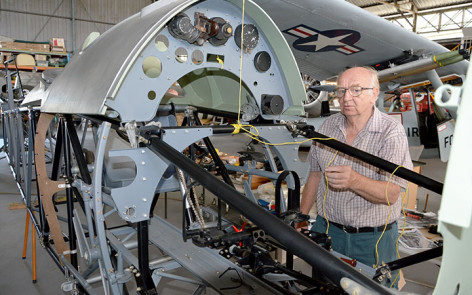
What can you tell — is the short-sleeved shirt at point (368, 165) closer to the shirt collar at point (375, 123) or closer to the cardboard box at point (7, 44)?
the shirt collar at point (375, 123)

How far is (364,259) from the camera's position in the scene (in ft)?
8.14

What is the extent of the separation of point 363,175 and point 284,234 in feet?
4.44

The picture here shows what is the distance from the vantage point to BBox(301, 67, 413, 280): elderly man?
2252 millimetres

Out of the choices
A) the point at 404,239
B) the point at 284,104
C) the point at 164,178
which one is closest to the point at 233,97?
the point at 284,104

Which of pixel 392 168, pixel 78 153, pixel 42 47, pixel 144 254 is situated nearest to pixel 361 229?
pixel 392 168

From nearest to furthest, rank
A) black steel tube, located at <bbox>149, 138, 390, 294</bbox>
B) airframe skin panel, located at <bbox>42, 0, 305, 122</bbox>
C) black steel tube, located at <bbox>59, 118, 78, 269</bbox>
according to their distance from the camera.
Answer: black steel tube, located at <bbox>149, 138, 390, 294</bbox>
airframe skin panel, located at <bbox>42, 0, 305, 122</bbox>
black steel tube, located at <bbox>59, 118, 78, 269</bbox>

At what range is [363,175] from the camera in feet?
7.49

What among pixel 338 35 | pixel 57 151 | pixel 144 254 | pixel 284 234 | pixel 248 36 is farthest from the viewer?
pixel 338 35

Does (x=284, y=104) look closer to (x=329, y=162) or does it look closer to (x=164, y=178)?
(x=329, y=162)

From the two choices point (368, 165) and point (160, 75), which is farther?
point (368, 165)

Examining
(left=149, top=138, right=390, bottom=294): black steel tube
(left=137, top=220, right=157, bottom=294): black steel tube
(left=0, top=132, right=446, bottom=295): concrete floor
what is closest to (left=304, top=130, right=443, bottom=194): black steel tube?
(left=149, top=138, right=390, bottom=294): black steel tube

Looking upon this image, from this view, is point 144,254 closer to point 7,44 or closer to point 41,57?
point 7,44

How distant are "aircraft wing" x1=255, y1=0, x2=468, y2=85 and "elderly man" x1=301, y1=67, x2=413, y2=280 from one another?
1.60 meters

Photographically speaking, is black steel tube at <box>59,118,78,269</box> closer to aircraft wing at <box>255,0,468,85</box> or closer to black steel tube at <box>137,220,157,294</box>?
black steel tube at <box>137,220,157,294</box>
